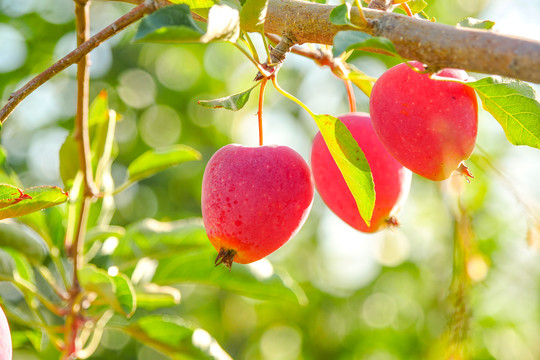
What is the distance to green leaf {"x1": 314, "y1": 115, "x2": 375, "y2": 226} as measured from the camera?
2.23 feet

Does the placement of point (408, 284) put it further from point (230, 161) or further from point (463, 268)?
point (230, 161)

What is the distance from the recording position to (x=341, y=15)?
1.96 feet

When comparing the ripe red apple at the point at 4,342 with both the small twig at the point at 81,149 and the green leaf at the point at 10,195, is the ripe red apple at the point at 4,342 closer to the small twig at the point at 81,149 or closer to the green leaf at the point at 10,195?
the green leaf at the point at 10,195

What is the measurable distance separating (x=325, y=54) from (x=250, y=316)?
237 cm

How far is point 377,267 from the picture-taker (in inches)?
118

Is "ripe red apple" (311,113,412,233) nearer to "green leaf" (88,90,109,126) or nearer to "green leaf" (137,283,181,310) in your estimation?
"green leaf" (137,283,181,310)

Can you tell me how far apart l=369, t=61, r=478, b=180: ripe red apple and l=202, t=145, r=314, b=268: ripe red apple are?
0.45 feet

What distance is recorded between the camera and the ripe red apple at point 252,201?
723 mm

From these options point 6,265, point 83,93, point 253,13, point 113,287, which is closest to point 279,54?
point 253,13

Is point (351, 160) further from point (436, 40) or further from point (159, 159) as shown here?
point (159, 159)

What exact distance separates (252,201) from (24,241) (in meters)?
0.63

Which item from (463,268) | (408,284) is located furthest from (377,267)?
(463,268)

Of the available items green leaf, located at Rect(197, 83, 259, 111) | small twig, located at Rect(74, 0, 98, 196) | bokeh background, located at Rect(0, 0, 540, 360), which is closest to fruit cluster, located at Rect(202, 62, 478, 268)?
green leaf, located at Rect(197, 83, 259, 111)

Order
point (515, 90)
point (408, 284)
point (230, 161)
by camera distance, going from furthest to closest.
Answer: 1. point (408, 284)
2. point (230, 161)
3. point (515, 90)
